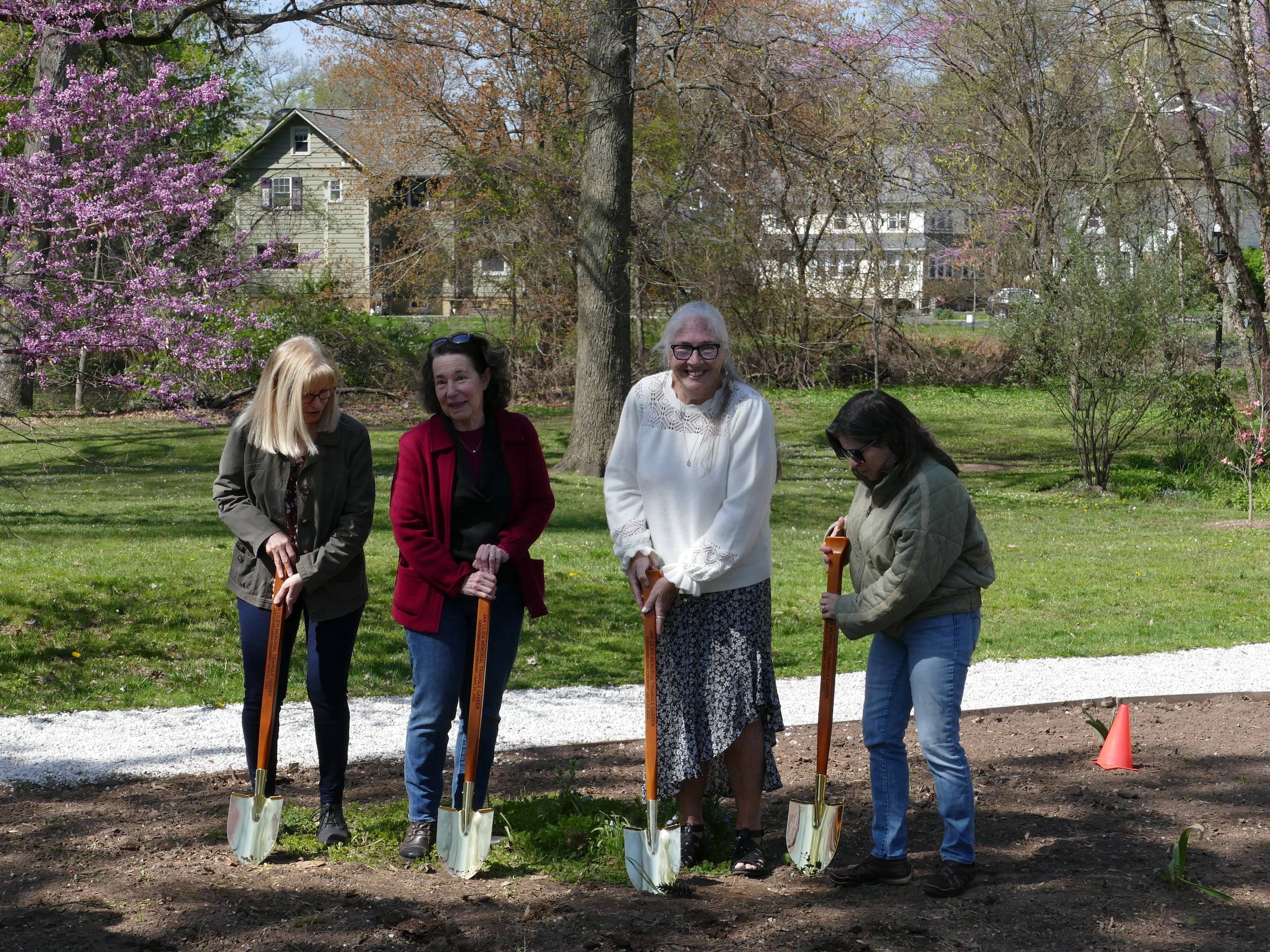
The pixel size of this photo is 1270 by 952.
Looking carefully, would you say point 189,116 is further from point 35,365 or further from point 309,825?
point 309,825

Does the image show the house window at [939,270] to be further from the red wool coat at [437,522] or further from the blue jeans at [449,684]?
the blue jeans at [449,684]

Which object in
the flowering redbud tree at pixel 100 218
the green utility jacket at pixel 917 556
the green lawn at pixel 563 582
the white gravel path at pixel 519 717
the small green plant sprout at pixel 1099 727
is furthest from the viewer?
the flowering redbud tree at pixel 100 218

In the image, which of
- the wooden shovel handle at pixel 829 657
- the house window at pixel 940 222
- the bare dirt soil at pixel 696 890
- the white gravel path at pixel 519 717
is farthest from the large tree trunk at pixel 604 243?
the house window at pixel 940 222

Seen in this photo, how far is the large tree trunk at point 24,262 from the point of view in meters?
9.50

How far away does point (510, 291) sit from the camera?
2472 centimetres

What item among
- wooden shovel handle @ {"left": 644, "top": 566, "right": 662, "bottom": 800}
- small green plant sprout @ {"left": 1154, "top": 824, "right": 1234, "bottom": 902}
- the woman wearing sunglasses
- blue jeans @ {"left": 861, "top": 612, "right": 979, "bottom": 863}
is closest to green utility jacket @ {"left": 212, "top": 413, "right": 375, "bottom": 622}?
wooden shovel handle @ {"left": 644, "top": 566, "right": 662, "bottom": 800}

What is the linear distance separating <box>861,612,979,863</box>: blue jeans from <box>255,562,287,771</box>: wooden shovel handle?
6.15 ft

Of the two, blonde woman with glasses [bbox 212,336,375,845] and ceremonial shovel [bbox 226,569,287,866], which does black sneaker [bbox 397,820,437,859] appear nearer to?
blonde woman with glasses [bbox 212,336,375,845]

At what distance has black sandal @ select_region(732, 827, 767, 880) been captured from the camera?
408cm

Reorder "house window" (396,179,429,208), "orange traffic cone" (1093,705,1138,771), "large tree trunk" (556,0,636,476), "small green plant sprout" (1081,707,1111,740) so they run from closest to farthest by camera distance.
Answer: "orange traffic cone" (1093,705,1138,771) → "small green plant sprout" (1081,707,1111,740) → "large tree trunk" (556,0,636,476) → "house window" (396,179,429,208)

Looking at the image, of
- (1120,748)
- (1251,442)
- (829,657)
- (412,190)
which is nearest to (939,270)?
(412,190)

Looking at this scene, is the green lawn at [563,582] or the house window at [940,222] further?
the house window at [940,222]

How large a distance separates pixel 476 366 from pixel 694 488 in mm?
819

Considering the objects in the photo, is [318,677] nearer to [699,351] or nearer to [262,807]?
[262,807]
